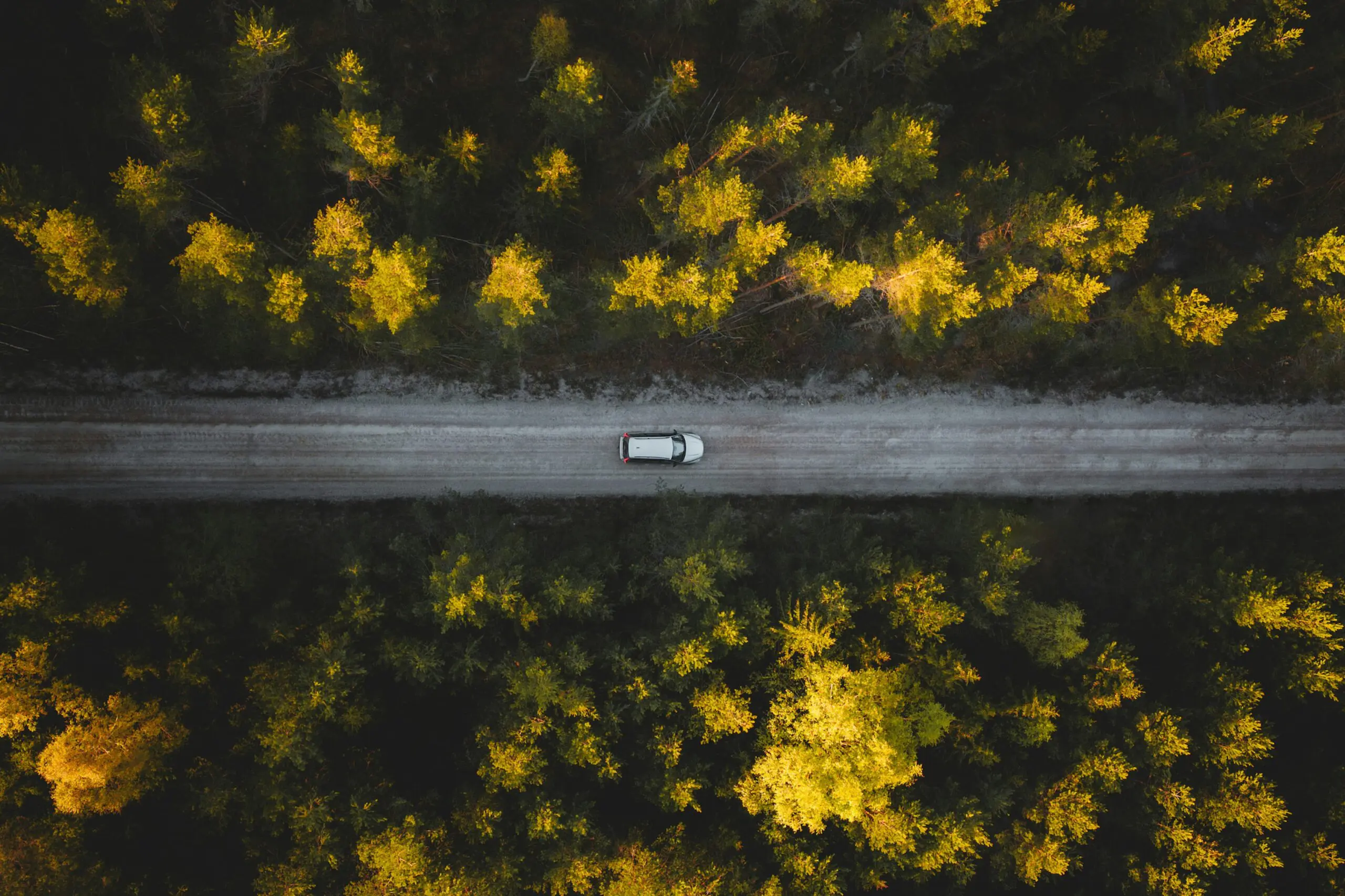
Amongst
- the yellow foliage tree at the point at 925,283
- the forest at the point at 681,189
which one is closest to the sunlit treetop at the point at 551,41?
the forest at the point at 681,189

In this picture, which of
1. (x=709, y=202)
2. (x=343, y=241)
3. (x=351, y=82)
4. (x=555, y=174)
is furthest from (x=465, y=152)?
(x=709, y=202)

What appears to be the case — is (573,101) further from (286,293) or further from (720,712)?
(720,712)

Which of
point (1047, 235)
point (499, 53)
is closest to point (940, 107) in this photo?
point (1047, 235)

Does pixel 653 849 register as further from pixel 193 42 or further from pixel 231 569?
pixel 193 42

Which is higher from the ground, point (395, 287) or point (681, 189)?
point (681, 189)

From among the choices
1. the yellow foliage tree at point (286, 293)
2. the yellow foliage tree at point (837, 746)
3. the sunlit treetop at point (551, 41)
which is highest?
the sunlit treetop at point (551, 41)

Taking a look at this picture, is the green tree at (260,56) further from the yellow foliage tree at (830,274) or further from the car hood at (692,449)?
the car hood at (692,449)
